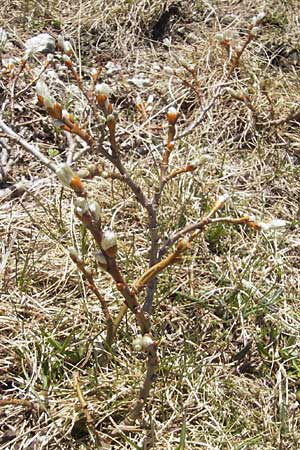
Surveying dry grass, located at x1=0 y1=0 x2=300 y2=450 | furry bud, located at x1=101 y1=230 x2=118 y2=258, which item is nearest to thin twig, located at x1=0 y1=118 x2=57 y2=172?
furry bud, located at x1=101 y1=230 x2=118 y2=258

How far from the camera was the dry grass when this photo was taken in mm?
1485

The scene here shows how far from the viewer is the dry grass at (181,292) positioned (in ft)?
4.87

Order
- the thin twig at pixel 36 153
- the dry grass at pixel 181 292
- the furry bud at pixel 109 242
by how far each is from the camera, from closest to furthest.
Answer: the furry bud at pixel 109 242, the thin twig at pixel 36 153, the dry grass at pixel 181 292

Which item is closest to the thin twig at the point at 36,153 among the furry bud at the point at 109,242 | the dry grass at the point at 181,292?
the furry bud at the point at 109,242

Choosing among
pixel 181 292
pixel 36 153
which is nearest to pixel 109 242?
pixel 36 153

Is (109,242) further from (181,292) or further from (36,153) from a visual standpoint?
(181,292)

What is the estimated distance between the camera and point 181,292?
5.84 feet

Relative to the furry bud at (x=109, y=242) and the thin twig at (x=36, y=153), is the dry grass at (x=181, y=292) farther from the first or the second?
the furry bud at (x=109, y=242)

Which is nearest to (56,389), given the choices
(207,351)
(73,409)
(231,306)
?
(73,409)

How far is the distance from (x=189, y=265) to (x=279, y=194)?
57 centimetres

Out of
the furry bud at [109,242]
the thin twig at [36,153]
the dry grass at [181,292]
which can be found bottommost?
the dry grass at [181,292]

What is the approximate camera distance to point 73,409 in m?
1.44

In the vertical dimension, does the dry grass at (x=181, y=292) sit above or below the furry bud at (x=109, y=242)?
below

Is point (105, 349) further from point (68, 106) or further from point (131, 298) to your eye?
point (68, 106)
